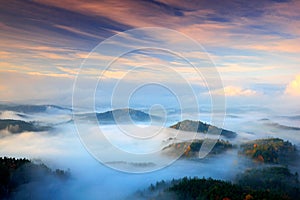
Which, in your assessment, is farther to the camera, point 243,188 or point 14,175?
point 14,175

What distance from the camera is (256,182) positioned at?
537 ft

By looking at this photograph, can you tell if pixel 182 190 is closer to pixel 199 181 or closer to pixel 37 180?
pixel 199 181

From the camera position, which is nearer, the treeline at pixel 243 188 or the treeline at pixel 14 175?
the treeline at pixel 243 188

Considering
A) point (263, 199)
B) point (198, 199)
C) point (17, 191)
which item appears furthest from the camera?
point (17, 191)

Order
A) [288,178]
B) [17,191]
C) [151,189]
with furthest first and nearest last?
1. [151,189]
2. [288,178]
3. [17,191]

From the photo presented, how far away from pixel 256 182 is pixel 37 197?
433 feet

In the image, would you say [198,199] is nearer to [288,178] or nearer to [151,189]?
[151,189]

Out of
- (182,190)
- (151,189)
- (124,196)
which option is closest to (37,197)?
(124,196)

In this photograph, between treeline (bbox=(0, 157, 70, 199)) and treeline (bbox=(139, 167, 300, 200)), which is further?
treeline (bbox=(0, 157, 70, 199))

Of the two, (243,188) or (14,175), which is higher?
(14,175)

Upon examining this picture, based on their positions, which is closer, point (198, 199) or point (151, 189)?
point (198, 199)

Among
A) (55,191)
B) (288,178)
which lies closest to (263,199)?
(288,178)

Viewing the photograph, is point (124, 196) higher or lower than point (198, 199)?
lower

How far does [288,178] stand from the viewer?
17325 centimetres
